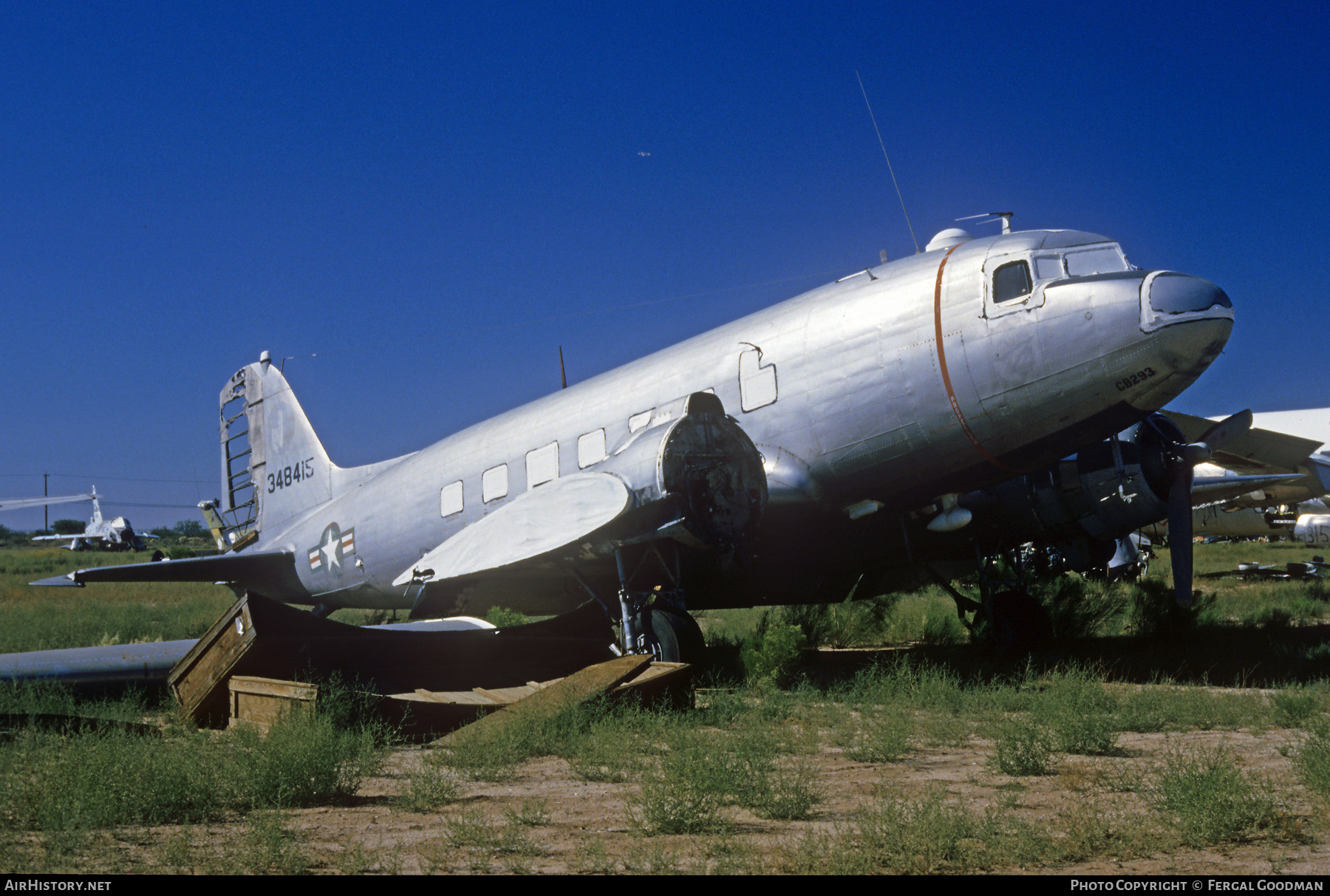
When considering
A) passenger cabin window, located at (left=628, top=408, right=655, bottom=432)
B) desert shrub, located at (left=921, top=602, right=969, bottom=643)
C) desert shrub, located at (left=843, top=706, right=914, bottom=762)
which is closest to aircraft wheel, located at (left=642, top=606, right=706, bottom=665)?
desert shrub, located at (left=843, top=706, right=914, bottom=762)

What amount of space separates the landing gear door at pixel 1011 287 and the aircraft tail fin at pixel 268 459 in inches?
490

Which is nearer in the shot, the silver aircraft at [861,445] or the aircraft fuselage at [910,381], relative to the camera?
the aircraft fuselage at [910,381]

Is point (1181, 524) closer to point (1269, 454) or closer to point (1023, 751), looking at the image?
point (1023, 751)

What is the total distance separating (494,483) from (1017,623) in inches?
287

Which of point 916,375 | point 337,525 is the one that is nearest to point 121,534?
point 337,525

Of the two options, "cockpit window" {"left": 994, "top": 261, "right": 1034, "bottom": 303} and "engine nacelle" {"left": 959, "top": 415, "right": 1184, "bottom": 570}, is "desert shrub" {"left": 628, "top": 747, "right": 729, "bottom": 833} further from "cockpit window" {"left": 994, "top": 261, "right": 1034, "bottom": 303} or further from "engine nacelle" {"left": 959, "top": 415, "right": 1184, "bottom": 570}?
"engine nacelle" {"left": 959, "top": 415, "right": 1184, "bottom": 570}

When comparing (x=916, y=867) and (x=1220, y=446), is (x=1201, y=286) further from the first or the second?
(x=916, y=867)

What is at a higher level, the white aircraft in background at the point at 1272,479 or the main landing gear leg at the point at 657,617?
the white aircraft in background at the point at 1272,479

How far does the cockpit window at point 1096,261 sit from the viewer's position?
9344 mm

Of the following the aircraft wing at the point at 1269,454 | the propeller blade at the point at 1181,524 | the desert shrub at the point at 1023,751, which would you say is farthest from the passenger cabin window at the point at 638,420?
the aircraft wing at the point at 1269,454

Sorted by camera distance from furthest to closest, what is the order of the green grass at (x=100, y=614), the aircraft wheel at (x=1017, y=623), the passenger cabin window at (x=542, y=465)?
the green grass at (x=100, y=614), the passenger cabin window at (x=542, y=465), the aircraft wheel at (x=1017, y=623)

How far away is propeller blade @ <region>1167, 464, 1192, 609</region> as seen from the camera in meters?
11.0

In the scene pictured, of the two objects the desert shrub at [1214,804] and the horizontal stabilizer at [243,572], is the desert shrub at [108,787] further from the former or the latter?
the horizontal stabilizer at [243,572]

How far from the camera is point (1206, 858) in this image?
4.02m
